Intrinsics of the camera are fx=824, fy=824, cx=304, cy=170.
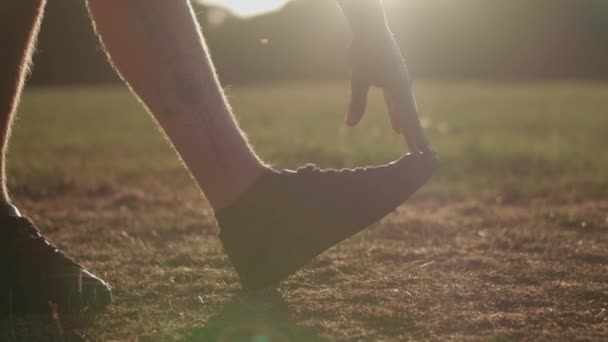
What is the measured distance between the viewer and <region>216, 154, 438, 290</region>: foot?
2023 mm

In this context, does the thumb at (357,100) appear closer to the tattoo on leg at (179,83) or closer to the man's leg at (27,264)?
the tattoo on leg at (179,83)

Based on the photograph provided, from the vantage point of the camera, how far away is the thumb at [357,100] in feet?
7.30

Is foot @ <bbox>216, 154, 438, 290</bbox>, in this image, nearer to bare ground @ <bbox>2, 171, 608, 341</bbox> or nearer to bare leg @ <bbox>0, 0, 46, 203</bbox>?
bare ground @ <bbox>2, 171, 608, 341</bbox>

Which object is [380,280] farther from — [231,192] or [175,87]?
[175,87]

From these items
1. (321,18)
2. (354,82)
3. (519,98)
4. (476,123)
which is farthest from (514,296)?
(321,18)

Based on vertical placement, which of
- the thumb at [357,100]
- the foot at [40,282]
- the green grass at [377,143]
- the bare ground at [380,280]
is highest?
the thumb at [357,100]

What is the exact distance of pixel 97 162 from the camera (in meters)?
6.66

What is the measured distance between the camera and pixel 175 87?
201 centimetres

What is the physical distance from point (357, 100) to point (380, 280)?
522 millimetres

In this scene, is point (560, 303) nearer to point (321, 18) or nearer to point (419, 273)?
point (419, 273)

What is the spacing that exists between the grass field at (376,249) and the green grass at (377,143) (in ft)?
0.12

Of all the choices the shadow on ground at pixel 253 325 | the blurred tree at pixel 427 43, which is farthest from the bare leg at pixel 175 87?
the blurred tree at pixel 427 43

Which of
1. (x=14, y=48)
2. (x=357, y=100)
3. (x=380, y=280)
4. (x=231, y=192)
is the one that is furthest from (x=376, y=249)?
(x=14, y=48)

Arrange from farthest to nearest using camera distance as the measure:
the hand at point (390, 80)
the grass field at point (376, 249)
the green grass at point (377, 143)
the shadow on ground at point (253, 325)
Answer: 1. the green grass at point (377, 143)
2. the hand at point (390, 80)
3. the grass field at point (376, 249)
4. the shadow on ground at point (253, 325)
